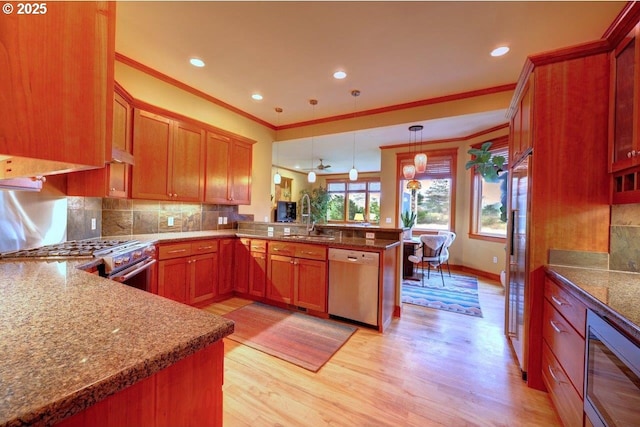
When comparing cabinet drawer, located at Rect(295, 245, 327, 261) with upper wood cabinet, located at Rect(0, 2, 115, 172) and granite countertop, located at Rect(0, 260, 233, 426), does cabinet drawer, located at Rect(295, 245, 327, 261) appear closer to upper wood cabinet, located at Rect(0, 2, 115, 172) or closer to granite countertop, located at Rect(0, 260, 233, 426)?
granite countertop, located at Rect(0, 260, 233, 426)

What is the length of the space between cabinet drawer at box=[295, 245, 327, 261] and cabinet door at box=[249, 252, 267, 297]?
0.54m

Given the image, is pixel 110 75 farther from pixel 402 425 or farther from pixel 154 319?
pixel 402 425

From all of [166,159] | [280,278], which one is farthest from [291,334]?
[166,159]

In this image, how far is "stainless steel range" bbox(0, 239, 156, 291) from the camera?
1.77m

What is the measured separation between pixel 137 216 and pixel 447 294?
173 inches

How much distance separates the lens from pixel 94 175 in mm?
2311

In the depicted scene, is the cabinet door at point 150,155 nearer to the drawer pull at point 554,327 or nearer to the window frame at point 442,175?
the drawer pull at point 554,327

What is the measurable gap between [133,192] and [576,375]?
148 inches

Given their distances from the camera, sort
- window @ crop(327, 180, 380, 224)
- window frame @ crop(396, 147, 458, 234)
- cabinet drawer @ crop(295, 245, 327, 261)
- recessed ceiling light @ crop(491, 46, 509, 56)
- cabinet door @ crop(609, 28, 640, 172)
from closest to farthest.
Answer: cabinet door @ crop(609, 28, 640, 172), recessed ceiling light @ crop(491, 46, 509, 56), cabinet drawer @ crop(295, 245, 327, 261), window frame @ crop(396, 147, 458, 234), window @ crop(327, 180, 380, 224)

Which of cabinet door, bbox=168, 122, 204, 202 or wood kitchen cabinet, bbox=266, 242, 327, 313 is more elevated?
cabinet door, bbox=168, 122, 204, 202

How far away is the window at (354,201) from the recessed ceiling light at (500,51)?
6937 mm

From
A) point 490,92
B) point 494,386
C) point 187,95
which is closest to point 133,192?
point 187,95

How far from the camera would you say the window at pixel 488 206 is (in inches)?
190

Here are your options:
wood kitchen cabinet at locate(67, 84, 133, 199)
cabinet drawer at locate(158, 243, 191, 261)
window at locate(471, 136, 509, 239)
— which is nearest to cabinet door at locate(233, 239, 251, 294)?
cabinet drawer at locate(158, 243, 191, 261)
